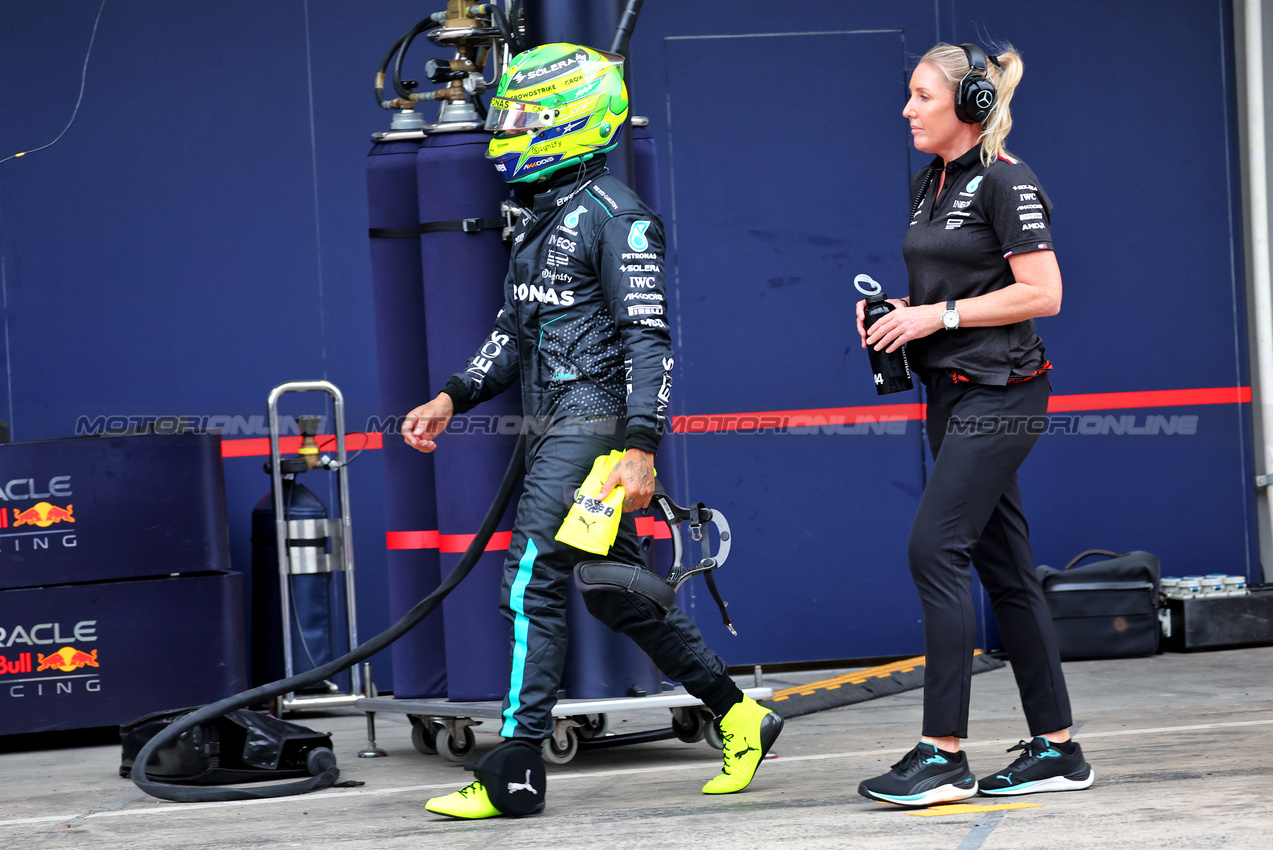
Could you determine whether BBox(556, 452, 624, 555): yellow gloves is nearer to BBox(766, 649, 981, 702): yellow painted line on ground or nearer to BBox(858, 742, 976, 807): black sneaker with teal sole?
BBox(858, 742, 976, 807): black sneaker with teal sole

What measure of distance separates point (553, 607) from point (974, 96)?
1.62 m

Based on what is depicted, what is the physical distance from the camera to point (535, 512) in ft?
12.1

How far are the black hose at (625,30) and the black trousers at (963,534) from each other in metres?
1.40

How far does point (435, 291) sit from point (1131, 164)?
3.85 meters

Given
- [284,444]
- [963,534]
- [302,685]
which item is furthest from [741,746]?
[284,444]

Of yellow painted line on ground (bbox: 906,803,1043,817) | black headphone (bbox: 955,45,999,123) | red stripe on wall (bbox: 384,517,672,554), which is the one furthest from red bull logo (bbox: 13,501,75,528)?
black headphone (bbox: 955,45,999,123)

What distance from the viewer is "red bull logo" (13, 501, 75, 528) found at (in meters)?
5.29

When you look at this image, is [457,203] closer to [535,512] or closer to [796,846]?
[535,512]

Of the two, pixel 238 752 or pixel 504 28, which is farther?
pixel 504 28

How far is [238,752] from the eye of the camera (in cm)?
430

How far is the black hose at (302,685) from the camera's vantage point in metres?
4.07

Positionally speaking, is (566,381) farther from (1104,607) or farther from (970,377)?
(1104,607)

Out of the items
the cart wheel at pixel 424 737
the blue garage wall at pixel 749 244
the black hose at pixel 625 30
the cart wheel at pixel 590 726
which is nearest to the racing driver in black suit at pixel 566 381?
the black hose at pixel 625 30

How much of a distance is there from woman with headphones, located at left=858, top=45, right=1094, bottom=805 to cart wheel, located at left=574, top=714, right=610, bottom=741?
4.33 ft
